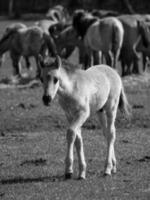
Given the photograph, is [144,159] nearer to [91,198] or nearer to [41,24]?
[91,198]

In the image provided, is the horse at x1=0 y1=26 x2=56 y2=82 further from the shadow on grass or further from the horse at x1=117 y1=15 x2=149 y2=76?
the shadow on grass

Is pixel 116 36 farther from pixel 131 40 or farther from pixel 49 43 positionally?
pixel 49 43

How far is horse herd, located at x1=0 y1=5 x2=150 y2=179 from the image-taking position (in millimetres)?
9477

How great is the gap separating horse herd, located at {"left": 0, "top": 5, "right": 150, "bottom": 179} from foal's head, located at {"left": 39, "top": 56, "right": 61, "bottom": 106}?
15 cm

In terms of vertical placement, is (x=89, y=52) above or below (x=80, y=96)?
below

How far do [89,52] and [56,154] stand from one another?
45.6ft

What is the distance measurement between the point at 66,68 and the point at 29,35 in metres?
16.7

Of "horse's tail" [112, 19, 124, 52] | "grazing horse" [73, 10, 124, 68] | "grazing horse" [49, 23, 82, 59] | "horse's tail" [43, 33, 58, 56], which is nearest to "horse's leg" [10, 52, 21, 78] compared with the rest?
"horse's tail" [43, 33, 58, 56]

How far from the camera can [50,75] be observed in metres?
9.15

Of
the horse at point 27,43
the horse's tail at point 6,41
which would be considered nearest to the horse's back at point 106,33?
the horse at point 27,43

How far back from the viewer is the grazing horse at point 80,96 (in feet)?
30.2

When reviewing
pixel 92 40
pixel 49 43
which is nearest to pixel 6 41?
pixel 49 43

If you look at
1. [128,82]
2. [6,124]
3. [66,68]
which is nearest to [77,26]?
[128,82]

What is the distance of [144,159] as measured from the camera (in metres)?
10.8
